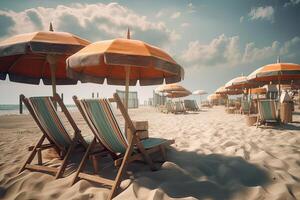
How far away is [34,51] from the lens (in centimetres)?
299

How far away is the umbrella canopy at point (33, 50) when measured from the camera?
10.0 feet

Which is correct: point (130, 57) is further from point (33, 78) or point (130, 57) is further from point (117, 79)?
point (33, 78)

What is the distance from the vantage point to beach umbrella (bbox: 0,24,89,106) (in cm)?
306

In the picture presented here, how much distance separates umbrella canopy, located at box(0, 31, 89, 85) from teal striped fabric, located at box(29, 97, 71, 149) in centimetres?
73

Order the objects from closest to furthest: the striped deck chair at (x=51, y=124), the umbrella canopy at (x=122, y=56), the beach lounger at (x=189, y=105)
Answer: the umbrella canopy at (x=122, y=56), the striped deck chair at (x=51, y=124), the beach lounger at (x=189, y=105)

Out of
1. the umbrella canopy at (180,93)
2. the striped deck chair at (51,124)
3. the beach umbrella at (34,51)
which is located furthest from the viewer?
the umbrella canopy at (180,93)

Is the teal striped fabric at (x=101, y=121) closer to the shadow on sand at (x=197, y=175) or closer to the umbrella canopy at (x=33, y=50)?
the shadow on sand at (x=197, y=175)

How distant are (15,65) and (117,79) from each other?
2239mm

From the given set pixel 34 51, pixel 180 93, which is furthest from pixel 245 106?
pixel 34 51

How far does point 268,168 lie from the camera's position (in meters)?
2.89

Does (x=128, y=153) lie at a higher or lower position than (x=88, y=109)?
lower

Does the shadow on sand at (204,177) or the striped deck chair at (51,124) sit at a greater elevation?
Answer: the striped deck chair at (51,124)

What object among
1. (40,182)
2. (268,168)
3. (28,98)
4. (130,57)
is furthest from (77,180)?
(268,168)

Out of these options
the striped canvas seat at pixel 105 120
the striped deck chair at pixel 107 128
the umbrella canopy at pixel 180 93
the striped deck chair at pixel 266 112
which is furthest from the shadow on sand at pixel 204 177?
the umbrella canopy at pixel 180 93
